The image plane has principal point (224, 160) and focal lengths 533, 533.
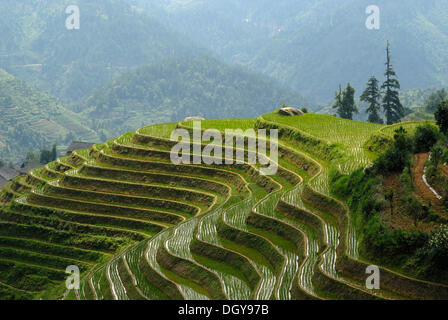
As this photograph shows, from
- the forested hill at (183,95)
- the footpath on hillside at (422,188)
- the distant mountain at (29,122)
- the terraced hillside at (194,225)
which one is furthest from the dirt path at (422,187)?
the forested hill at (183,95)

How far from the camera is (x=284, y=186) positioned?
22.7 metres

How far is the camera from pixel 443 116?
61.9ft

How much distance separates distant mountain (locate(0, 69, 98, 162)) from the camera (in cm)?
10444

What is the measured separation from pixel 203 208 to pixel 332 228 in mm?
8259

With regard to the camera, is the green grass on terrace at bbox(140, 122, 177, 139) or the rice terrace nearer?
the rice terrace

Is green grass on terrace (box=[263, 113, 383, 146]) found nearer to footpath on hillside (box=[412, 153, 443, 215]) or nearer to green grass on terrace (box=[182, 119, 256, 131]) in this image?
green grass on terrace (box=[182, 119, 256, 131])

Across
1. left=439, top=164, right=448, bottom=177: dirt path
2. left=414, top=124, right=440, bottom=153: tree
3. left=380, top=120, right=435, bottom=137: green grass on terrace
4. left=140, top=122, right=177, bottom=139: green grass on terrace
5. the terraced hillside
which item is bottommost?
the terraced hillside

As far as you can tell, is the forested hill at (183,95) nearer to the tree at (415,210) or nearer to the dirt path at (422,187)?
the dirt path at (422,187)

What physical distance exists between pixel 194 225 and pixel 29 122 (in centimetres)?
9915

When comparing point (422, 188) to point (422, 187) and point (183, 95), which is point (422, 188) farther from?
point (183, 95)

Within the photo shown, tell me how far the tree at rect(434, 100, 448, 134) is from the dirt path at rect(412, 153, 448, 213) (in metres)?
1.39

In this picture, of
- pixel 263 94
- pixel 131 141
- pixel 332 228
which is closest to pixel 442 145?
pixel 332 228

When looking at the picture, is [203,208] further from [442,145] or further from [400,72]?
[400,72]

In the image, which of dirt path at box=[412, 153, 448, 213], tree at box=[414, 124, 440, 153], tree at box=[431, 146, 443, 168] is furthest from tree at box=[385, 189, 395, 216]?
tree at box=[414, 124, 440, 153]
